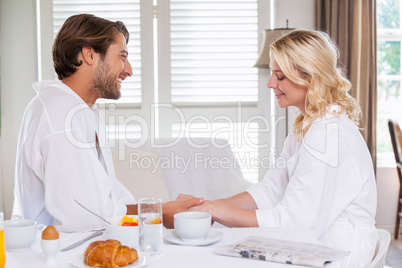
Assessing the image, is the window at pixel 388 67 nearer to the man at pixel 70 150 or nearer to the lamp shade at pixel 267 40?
the lamp shade at pixel 267 40

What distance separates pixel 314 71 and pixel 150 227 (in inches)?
38.1

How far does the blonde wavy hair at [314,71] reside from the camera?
1800 mm

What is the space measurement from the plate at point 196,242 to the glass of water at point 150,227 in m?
0.09

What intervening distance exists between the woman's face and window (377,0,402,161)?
8.63 feet

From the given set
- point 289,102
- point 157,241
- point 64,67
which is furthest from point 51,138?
point 289,102

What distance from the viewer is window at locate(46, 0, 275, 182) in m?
3.84

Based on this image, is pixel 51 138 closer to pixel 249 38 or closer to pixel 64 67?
pixel 64 67

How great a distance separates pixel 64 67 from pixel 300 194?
0.98 metres

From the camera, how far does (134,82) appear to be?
12.7 feet

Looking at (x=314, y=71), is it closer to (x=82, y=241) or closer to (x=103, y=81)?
(x=103, y=81)

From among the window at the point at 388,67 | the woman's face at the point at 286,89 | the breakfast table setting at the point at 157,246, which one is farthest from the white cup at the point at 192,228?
the window at the point at 388,67

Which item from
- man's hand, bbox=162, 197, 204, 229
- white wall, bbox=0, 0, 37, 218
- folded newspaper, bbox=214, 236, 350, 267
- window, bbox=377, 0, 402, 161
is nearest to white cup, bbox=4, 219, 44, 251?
folded newspaper, bbox=214, 236, 350, 267

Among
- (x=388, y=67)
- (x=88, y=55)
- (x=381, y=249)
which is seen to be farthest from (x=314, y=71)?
(x=388, y=67)

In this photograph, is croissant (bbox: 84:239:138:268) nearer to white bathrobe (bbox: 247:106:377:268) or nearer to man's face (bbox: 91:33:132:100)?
white bathrobe (bbox: 247:106:377:268)
